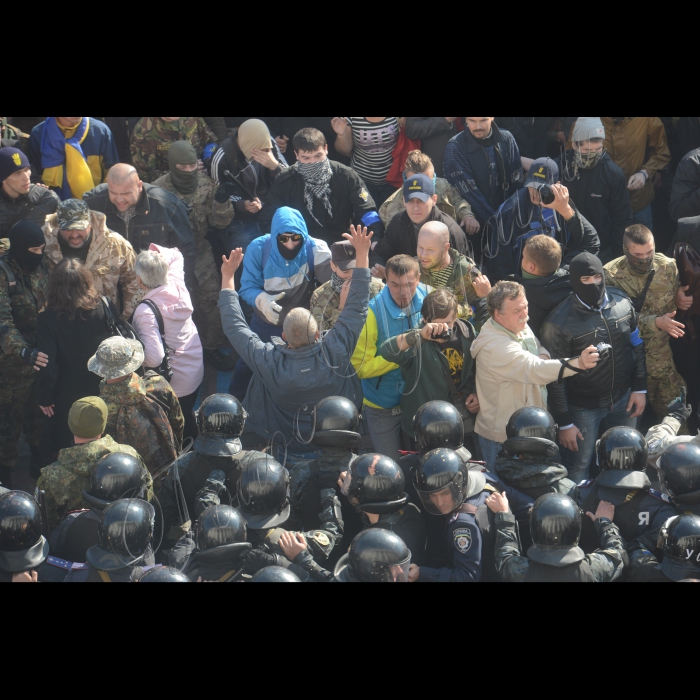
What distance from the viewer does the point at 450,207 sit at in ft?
26.3

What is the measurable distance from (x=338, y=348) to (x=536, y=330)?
4.71ft

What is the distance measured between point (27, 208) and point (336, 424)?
10.9 feet

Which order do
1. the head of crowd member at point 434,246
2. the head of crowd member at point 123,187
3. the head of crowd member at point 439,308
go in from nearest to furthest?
the head of crowd member at point 439,308, the head of crowd member at point 434,246, the head of crowd member at point 123,187

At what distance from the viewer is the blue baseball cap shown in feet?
24.4

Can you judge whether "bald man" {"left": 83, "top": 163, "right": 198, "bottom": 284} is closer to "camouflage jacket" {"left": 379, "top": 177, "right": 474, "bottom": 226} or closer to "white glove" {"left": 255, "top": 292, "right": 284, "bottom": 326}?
"white glove" {"left": 255, "top": 292, "right": 284, "bottom": 326}

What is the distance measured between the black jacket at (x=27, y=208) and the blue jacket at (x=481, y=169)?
307 cm

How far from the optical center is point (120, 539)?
5289 mm

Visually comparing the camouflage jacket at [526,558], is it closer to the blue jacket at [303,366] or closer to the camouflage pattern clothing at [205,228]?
the blue jacket at [303,366]

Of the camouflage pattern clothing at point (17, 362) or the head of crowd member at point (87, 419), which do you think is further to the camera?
the camouflage pattern clothing at point (17, 362)

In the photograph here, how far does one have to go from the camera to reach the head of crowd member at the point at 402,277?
6695 mm

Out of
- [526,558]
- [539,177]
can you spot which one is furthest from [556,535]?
[539,177]

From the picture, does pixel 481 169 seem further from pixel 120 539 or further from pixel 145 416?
pixel 120 539

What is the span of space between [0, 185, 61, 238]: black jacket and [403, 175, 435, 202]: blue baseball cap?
2607mm

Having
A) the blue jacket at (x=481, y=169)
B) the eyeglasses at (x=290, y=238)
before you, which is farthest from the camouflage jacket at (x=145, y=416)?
the blue jacket at (x=481, y=169)
